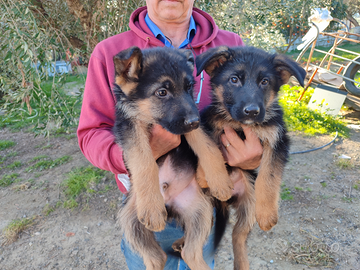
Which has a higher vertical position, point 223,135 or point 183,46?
point 183,46

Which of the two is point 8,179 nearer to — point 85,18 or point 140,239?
point 85,18

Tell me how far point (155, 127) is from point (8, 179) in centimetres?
430

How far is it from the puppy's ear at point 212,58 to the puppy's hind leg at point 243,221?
95 cm

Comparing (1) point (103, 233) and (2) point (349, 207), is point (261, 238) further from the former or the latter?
(1) point (103, 233)

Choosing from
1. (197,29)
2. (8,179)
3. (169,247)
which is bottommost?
(8,179)

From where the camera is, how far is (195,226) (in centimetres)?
199

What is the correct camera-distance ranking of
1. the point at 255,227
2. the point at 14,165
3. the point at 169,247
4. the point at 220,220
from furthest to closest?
the point at 14,165, the point at 255,227, the point at 220,220, the point at 169,247

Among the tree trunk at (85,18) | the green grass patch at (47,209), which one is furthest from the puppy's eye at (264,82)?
the green grass patch at (47,209)

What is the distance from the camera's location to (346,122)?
7.11 m

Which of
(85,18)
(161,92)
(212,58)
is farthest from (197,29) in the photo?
(85,18)

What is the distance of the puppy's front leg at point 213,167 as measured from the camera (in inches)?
73.9

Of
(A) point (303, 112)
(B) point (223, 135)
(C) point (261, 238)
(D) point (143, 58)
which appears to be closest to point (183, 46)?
(D) point (143, 58)

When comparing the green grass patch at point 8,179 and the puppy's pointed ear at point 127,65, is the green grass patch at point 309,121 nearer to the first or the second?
the puppy's pointed ear at point 127,65

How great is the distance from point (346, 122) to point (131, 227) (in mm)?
7092
